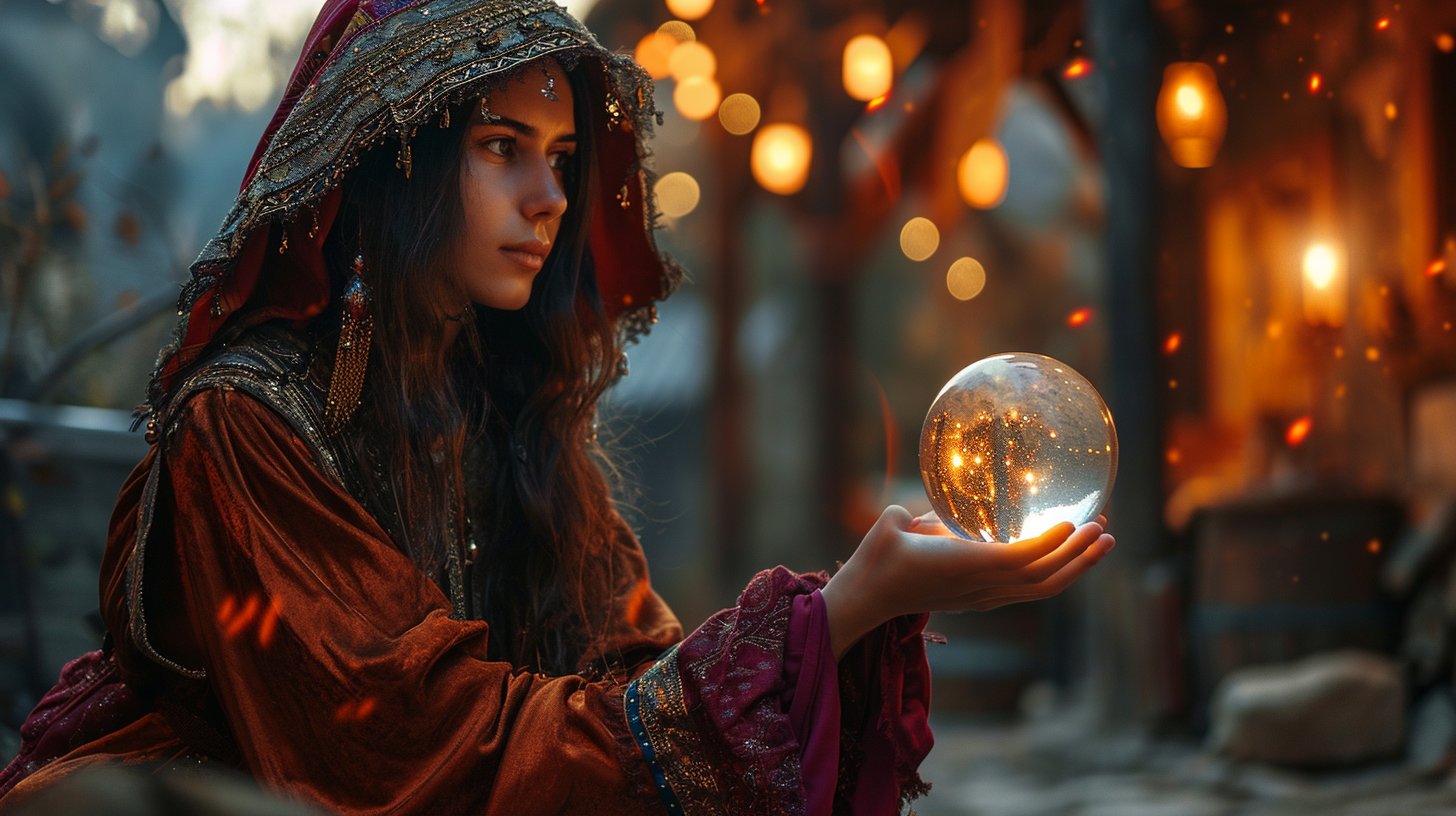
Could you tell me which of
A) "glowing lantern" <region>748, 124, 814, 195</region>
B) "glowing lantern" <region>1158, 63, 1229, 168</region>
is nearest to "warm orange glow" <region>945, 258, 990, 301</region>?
"glowing lantern" <region>748, 124, 814, 195</region>

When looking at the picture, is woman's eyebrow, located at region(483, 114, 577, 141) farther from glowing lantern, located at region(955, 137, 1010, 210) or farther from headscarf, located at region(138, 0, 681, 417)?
glowing lantern, located at region(955, 137, 1010, 210)

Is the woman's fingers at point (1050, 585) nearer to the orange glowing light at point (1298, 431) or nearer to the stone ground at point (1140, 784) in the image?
the stone ground at point (1140, 784)

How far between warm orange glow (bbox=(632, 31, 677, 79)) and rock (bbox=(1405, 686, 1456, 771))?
567 cm

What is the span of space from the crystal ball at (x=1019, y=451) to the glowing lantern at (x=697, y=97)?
6.49 m

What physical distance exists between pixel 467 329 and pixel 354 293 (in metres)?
0.25

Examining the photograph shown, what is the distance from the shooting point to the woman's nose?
1722mm

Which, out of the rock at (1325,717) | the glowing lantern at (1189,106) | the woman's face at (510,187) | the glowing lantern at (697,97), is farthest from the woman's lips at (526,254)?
the glowing lantern at (697,97)

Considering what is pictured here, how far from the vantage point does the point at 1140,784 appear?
15.6ft

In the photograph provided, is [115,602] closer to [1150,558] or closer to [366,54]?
[366,54]

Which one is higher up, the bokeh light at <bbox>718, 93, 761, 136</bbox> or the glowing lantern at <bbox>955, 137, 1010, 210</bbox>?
the bokeh light at <bbox>718, 93, 761, 136</bbox>

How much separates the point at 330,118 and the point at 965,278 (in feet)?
36.2

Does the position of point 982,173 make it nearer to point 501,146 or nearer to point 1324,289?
point 1324,289

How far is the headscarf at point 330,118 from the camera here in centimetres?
157

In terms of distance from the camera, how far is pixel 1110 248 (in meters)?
5.53
